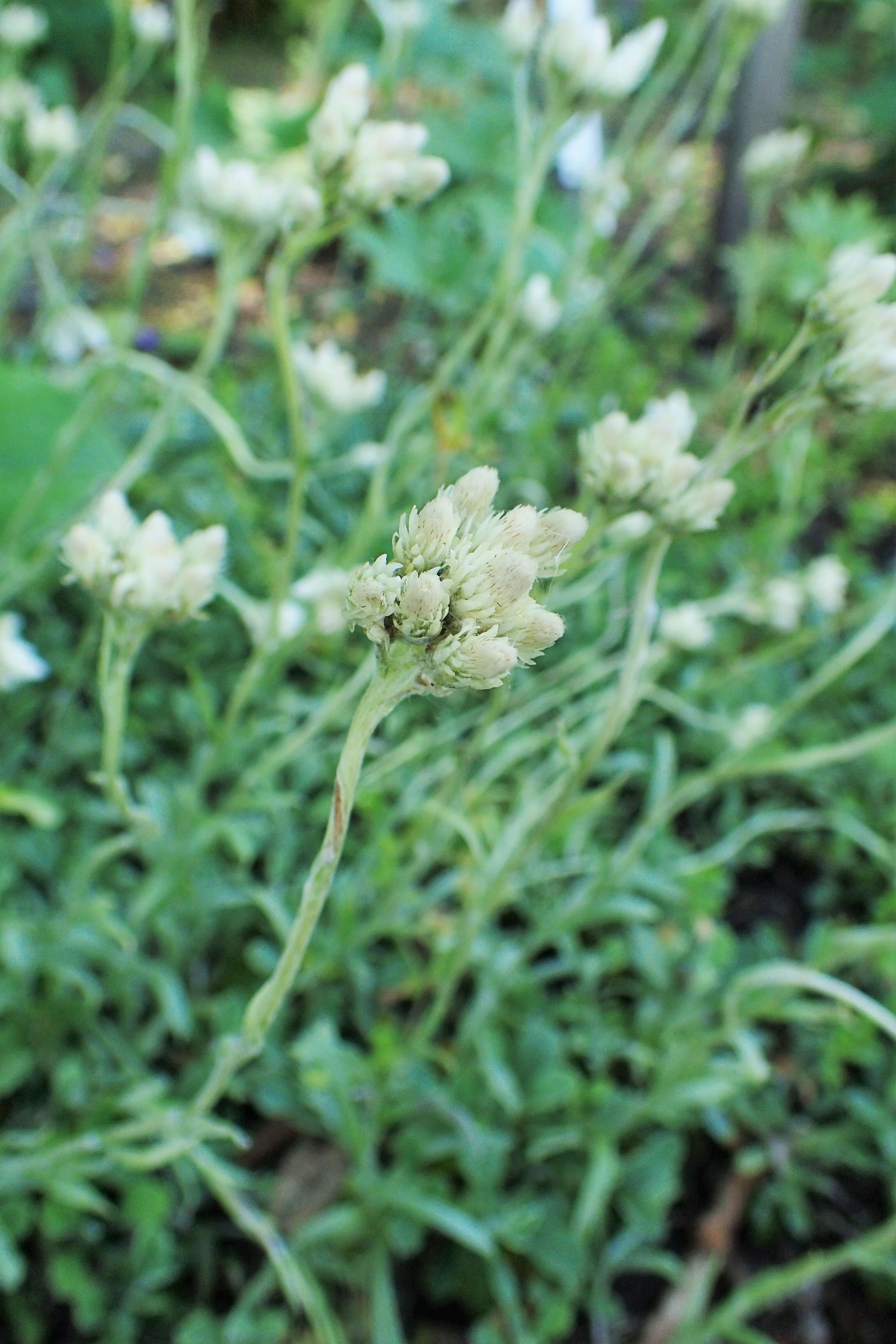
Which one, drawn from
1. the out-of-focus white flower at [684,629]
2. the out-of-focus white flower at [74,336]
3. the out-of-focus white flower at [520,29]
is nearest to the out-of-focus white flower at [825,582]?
the out-of-focus white flower at [684,629]

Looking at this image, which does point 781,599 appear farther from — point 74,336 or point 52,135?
point 74,336

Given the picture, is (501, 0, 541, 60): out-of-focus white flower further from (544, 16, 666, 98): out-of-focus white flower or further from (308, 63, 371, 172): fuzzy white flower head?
(308, 63, 371, 172): fuzzy white flower head

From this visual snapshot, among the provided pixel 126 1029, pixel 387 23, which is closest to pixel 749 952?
pixel 126 1029

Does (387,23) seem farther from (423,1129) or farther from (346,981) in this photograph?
(423,1129)

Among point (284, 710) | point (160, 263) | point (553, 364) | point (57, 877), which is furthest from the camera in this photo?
point (160, 263)

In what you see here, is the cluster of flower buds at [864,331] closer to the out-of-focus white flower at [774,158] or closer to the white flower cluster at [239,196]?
the white flower cluster at [239,196]

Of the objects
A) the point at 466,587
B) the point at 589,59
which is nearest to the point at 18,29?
the point at 589,59

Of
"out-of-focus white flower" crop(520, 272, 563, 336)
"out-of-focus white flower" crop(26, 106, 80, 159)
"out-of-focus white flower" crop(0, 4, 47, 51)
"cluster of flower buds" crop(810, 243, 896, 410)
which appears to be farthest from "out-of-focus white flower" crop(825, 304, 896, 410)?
"out-of-focus white flower" crop(0, 4, 47, 51)
